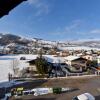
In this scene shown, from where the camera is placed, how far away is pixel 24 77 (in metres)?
46.2

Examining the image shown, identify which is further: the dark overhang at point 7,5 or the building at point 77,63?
the building at point 77,63

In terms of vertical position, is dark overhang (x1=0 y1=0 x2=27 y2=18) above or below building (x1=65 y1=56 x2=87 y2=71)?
above

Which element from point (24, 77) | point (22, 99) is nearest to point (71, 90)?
point (22, 99)

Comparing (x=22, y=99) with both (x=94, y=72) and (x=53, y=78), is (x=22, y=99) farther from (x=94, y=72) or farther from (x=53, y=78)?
(x=94, y=72)

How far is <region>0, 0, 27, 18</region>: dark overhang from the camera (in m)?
6.53

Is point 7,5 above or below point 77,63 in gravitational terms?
above

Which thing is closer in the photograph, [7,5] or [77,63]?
[7,5]

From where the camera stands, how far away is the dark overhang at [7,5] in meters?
6.53

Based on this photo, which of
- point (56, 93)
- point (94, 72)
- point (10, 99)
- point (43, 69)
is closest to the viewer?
point (10, 99)

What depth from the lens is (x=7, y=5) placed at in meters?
6.79

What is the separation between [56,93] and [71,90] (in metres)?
3.49

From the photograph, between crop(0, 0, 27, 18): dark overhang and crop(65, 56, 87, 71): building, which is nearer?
crop(0, 0, 27, 18): dark overhang

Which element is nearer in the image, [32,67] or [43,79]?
[43,79]

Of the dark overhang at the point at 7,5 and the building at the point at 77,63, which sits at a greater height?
the dark overhang at the point at 7,5
